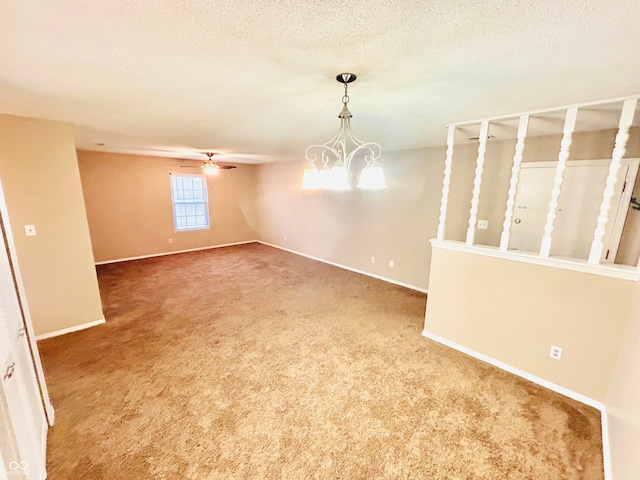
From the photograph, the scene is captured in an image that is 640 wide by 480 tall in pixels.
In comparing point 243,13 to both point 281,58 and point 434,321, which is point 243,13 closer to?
point 281,58

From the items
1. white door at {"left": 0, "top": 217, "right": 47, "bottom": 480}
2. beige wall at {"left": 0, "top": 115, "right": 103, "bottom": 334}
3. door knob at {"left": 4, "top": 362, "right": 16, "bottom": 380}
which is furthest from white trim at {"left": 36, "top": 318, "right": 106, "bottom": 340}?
door knob at {"left": 4, "top": 362, "right": 16, "bottom": 380}

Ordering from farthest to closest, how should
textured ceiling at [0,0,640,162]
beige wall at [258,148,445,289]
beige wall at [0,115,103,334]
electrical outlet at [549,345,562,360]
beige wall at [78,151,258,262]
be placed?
beige wall at [78,151,258,262] < beige wall at [258,148,445,289] < beige wall at [0,115,103,334] < electrical outlet at [549,345,562,360] < textured ceiling at [0,0,640,162]

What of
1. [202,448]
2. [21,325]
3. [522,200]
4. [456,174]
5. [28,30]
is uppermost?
[28,30]

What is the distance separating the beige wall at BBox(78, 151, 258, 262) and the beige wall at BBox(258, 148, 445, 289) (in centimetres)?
145

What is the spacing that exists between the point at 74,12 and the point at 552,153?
4.22 metres

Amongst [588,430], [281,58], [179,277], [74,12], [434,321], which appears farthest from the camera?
[179,277]

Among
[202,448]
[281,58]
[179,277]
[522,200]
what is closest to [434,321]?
[522,200]

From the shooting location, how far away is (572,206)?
2.88 m

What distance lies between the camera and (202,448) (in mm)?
1662

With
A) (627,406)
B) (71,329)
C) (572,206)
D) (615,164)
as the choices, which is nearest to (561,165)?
(615,164)

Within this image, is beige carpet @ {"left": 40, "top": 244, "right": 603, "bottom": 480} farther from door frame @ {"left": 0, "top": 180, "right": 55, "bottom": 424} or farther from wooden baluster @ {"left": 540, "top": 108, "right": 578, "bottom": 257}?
wooden baluster @ {"left": 540, "top": 108, "right": 578, "bottom": 257}

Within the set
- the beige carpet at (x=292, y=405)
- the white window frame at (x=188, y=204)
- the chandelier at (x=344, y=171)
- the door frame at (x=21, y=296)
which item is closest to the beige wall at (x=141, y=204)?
the white window frame at (x=188, y=204)

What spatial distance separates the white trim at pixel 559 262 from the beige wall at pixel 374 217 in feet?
4.90

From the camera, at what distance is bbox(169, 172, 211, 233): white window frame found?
21.2ft
